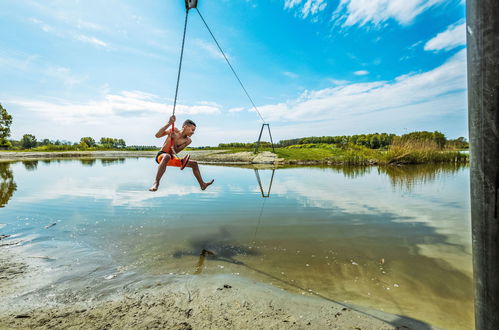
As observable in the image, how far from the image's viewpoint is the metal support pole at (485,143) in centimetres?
163

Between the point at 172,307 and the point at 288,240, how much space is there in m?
3.56

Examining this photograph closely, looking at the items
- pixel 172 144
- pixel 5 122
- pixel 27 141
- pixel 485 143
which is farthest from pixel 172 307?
pixel 27 141

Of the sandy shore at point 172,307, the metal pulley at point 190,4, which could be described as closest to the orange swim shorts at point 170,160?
the sandy shore at point 172,307

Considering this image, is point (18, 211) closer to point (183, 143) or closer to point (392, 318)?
point (183, 143)

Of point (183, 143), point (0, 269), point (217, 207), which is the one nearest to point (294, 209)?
point (217, 207)

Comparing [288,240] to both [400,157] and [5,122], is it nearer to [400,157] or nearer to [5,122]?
[400,157]

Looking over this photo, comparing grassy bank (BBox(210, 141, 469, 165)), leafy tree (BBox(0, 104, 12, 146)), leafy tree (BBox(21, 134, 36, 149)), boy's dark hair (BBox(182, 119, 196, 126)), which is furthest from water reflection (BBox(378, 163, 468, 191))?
leafy tree (BBox(21, 134, 36, 149))

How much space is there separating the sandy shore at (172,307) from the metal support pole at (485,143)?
1.81 meters

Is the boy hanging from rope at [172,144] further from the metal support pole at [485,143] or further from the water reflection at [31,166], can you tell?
the water reflection at [31,166]

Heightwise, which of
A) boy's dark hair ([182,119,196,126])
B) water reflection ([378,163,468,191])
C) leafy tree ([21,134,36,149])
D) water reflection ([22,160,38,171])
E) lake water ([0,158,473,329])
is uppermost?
leafy tree ([21,134,36,149])

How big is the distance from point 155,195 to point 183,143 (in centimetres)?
746

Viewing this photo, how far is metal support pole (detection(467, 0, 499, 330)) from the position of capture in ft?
5.34

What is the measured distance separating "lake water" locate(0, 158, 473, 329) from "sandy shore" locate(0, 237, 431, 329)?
0.35 m

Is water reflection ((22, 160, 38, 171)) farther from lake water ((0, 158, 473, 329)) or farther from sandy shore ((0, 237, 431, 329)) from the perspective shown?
sandy shore ((0, 237, 431, 329))
